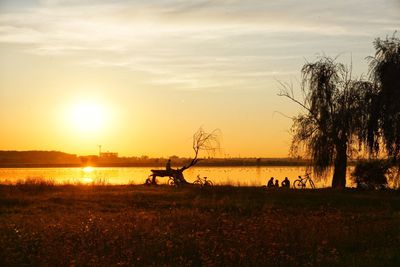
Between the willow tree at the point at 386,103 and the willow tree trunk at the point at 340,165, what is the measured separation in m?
2.21

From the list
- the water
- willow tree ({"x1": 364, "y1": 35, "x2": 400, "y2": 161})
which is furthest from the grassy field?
the water

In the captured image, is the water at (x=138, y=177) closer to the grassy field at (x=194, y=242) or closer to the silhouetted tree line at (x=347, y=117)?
the silhouetted tree line at (x=347, y=117)

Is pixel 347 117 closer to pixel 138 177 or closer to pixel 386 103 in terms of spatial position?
pixel 386 103

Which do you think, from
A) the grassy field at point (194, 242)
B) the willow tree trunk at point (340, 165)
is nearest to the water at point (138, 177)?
the willow tree trunk at point (340, 165)

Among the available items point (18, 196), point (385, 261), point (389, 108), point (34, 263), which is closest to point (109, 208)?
point (18, 196)

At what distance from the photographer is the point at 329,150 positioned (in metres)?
37.8

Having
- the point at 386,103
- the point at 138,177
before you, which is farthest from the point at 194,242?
the point at 138,177

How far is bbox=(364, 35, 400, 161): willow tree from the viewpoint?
33.3 metres

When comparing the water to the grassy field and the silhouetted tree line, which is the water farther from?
the grassy field

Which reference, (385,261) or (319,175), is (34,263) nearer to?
(385,261)

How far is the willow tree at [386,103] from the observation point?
33.3m

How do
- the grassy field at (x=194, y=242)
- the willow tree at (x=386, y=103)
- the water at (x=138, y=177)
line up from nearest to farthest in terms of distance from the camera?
1. the grassy field at (x=194, y=242)
2. the willow tree at (x=386, y=103)
3. the water at (x=138, y=177)

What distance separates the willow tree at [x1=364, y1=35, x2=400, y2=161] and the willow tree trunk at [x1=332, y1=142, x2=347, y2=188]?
87.2 inches

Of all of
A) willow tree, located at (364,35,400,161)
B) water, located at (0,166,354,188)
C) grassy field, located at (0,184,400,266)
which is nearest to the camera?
grassy field, located at (0,184,400,266)
